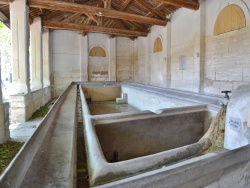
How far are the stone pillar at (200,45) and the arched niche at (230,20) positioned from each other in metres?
0.64

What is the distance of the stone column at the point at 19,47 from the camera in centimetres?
582

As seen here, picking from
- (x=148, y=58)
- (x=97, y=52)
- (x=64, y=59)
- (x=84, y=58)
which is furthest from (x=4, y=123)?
(x=97, y=52)

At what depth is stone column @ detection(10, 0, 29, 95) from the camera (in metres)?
5.82

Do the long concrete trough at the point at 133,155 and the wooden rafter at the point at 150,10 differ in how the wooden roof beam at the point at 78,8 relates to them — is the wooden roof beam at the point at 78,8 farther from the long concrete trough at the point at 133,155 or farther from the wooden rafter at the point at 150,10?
the long concrete trough at the point at 133,155

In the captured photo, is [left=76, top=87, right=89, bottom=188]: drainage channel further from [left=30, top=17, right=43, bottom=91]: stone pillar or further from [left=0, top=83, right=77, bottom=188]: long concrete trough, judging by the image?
[left=30, top=17, right=43, bottom=91]: stone pillar

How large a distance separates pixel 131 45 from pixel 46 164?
1334 cm

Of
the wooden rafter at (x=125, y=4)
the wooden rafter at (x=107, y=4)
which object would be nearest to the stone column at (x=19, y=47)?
the wooden rafter at (x=107, y=4)

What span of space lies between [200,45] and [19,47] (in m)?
6.71

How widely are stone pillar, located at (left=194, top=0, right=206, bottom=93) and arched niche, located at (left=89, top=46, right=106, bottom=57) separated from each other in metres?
7.28

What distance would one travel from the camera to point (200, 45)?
7.13 m

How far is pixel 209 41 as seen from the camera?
689 cm

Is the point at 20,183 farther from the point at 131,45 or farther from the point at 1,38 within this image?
the point at 1,38

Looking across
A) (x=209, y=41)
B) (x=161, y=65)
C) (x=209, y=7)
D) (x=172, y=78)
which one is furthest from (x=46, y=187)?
(x=161, y=65)

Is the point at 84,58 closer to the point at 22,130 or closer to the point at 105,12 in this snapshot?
the point at 105,12
